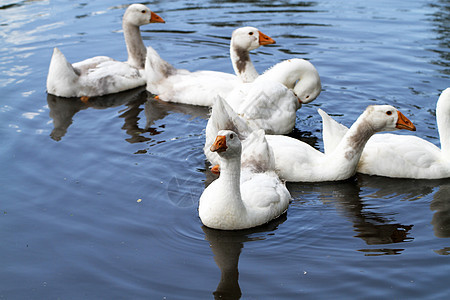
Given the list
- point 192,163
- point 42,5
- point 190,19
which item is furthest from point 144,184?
point 42,5

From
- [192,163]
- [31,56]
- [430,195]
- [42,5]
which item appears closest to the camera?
[430,195]

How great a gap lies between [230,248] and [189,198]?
130 cm

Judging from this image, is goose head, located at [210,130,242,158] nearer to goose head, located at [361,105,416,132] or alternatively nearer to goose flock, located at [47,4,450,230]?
goose flock, located at [47,4,450,230]

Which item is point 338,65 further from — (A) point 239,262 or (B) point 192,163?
(A) point 239,262

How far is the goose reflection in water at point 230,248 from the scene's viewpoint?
6.10m

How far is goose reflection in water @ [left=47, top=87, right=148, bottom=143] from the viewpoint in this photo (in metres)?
10.3

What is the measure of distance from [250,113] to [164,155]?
4.68 ft

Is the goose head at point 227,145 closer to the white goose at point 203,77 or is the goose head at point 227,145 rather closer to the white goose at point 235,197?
the white goose at point 235,197

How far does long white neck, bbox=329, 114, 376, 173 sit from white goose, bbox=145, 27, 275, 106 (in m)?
3.31

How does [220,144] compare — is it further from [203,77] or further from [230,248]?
[203,77]

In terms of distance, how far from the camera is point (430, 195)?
26.2 feet

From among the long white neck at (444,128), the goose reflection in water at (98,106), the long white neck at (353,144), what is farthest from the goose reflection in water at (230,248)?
the goose reflection in water at (98,106)

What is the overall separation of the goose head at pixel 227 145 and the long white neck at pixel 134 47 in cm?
618

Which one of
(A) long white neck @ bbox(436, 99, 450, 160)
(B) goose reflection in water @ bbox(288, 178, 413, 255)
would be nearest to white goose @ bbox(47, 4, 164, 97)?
(B) goose reflection in water @ bbox(288, 178, 413, 255)
